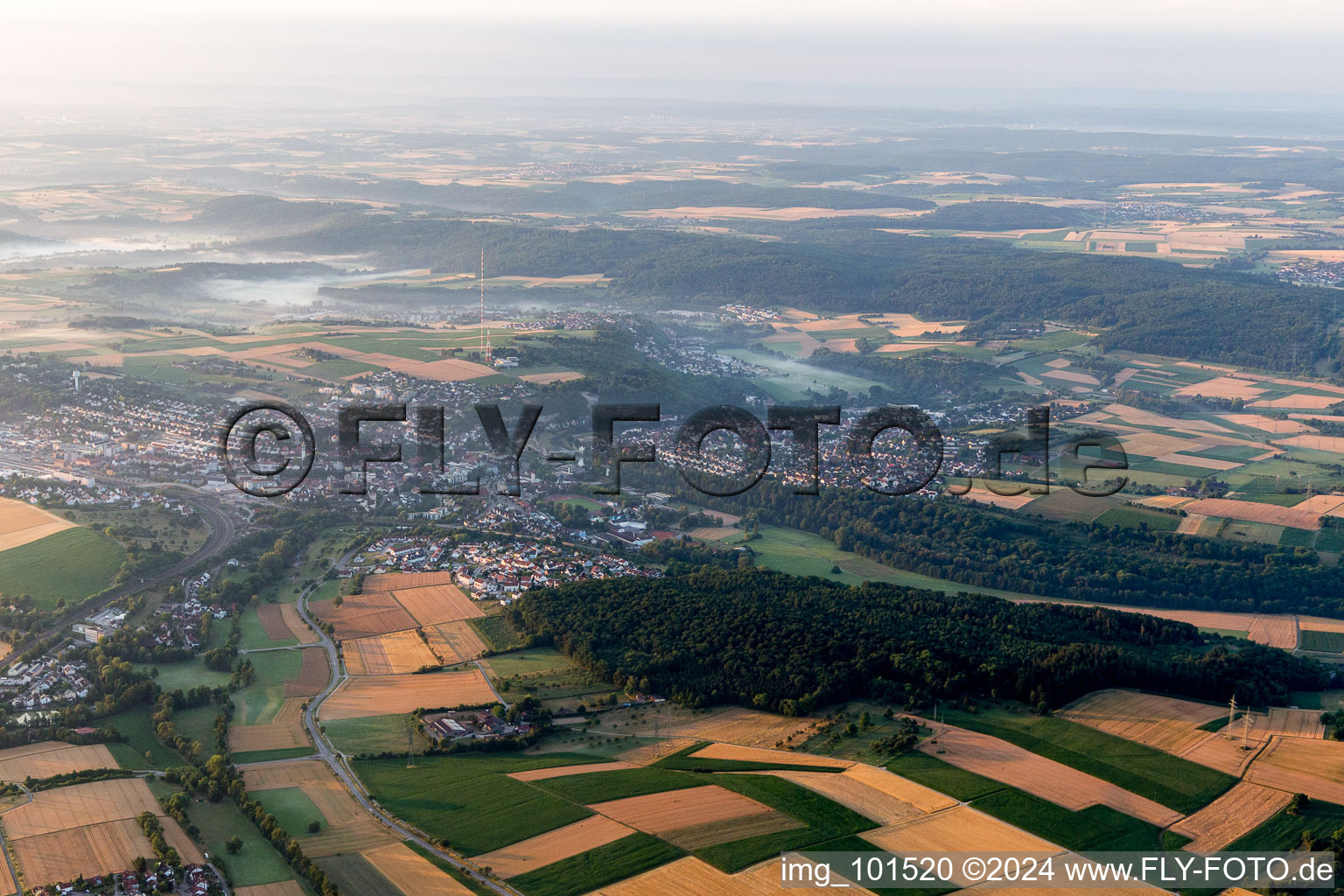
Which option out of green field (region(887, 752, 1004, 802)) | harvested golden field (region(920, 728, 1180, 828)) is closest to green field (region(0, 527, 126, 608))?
green field (region(887, 752, 1004, 802))

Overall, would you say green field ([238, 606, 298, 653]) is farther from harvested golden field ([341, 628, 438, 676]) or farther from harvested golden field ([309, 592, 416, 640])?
harvested golden field ([341, 628, 438, 676])

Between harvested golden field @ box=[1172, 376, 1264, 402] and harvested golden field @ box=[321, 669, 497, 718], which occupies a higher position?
harvested golden field @ box=[1172, 376, 1264, 402]

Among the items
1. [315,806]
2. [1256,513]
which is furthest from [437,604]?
[1256,513]

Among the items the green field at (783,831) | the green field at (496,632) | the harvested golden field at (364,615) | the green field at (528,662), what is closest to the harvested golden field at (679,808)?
the green field at (783,831)

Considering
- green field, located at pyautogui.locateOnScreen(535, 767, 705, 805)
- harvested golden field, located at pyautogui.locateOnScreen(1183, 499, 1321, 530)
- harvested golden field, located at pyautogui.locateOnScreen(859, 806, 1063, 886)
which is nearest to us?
harvested golden field, located at pyautogui.locateOnScreen(859, 806, 1063, 886)

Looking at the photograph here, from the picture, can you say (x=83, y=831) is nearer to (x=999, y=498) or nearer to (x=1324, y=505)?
(x=999, y=498)

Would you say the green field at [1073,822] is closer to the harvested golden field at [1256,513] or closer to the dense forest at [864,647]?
the dense forest at [864,647]
